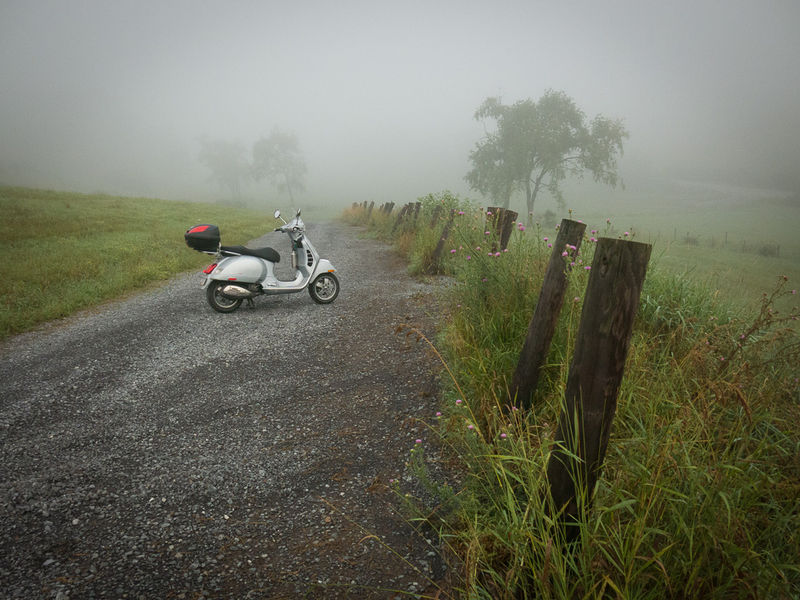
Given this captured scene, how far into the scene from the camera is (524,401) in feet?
9.17

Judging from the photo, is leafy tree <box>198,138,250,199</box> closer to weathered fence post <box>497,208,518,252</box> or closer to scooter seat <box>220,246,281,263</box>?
scooter seat <box>220,246,281,263</box>

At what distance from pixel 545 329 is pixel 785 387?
1.48m

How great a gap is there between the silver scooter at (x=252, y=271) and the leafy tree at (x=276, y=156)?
6873 centimetres

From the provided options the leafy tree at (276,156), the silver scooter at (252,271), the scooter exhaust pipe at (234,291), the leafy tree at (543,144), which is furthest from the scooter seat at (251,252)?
the leafy tree at (276,156)

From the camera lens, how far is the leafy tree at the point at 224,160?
80.5 metres

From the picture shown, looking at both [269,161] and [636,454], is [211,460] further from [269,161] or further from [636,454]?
[269,161]

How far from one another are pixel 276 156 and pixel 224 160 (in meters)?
16.6

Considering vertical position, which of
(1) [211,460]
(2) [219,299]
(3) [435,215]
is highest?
(3) [435,215]

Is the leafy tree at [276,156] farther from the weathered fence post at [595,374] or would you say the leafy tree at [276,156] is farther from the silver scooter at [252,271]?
the weathered fence post at [595,374]

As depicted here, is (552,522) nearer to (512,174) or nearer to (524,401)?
(524,401)

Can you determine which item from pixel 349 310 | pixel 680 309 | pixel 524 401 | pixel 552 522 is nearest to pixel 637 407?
pixel 524 401

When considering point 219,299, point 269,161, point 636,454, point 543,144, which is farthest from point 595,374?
point 269,161

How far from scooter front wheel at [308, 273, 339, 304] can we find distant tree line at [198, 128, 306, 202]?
67.6 meters

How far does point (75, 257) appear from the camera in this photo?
9.37 m
